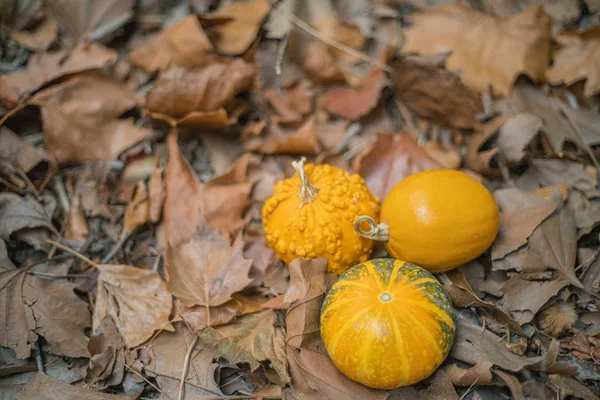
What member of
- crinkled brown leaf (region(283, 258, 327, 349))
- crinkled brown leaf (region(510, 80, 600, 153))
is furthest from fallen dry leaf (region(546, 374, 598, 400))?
crinkled brown leaf (region(510, 80, 600, 153))

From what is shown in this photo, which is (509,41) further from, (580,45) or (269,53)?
(269,53)

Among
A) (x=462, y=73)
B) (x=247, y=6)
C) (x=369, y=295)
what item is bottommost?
(x=369, y=295)

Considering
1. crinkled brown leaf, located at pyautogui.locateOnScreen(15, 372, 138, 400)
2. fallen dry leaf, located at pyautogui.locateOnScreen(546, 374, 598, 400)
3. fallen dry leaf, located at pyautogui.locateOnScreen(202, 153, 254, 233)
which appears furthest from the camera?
fallen dry leaf, located at pyautogui.locateOnScreen(202, 153, 254, 233)

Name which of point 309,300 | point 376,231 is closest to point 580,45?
point 376,231

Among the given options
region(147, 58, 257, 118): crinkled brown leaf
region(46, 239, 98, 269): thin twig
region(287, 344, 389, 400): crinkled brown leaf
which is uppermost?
region(147, 58, 257, 118): crinkled brown leaf

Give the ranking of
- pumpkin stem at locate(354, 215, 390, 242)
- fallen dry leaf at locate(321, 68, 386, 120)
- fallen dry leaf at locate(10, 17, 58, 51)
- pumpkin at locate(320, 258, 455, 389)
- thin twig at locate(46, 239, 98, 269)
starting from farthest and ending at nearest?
fallen dry leaf at locate(10, 17, 58, 51)
fallen dry leaf at locate(321, 68, 386, 120)
thin twig at locate(46, 239, 98, 269)
pumpkin stem at locate(354, 215, 390, 242)
pumpkin at locate(320, 258, 455, 389)

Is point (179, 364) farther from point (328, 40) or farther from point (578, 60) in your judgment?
point (578, 60)

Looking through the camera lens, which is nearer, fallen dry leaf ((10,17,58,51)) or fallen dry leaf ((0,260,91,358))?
fallen dry leaf ((0,260,91,358))

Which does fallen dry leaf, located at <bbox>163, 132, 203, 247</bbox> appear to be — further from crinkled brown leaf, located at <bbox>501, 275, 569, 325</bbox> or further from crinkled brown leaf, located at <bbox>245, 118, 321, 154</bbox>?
crinkled brown leaf, located at <bbox>501, 275, 569, 325</bbox>
